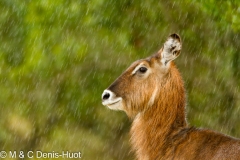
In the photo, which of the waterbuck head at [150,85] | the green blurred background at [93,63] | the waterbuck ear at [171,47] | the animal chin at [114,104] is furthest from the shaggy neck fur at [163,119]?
the green blurred background at [93,63]

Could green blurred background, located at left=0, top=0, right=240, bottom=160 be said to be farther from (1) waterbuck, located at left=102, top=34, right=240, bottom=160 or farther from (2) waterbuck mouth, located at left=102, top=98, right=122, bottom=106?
(2) waterbuck mouth, located at left=102, top=98, right=122, bottom=106

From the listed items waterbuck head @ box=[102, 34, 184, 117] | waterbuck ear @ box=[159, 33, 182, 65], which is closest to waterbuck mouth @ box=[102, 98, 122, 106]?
waterbuck head @ box=[102, 34, 184, 117]

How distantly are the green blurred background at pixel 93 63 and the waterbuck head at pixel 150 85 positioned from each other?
3.76 metres

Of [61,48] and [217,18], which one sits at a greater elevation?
[217,18]

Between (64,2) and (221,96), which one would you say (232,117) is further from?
(64,2)

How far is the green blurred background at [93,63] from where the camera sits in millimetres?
13055

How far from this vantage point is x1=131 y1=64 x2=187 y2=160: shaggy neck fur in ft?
25.9

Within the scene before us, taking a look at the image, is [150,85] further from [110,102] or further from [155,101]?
[110,102]

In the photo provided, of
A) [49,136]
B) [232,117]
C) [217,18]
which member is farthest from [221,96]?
[49,136]

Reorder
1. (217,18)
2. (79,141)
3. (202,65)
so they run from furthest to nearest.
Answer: (79,141), (202,65), (217,18)

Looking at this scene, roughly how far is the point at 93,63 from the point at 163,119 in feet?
19.5

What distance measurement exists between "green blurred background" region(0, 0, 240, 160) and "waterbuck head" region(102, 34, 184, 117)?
3.76 m

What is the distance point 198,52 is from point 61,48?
7.59 ft

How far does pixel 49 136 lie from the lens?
50.3 ft
